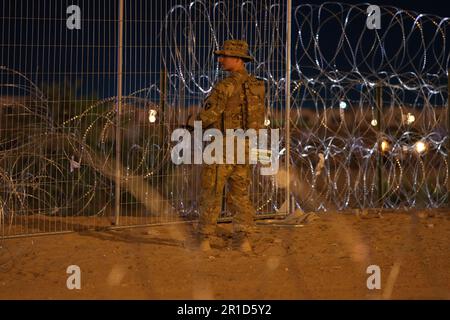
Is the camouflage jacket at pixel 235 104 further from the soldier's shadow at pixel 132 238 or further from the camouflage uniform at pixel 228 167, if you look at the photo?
the soldier's shadow at pixel 132 238

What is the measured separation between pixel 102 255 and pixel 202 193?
1.06 m

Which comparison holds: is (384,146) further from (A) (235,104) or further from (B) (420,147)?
(A) (235,104)

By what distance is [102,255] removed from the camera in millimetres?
7152

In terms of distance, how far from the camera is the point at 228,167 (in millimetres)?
7207

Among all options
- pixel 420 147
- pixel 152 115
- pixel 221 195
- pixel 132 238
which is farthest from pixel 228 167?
pixel 420 147

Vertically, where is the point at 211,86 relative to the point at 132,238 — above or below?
above

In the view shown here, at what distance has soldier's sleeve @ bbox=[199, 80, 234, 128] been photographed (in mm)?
7051

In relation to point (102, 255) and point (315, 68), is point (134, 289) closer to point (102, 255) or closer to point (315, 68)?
point (102, 255)

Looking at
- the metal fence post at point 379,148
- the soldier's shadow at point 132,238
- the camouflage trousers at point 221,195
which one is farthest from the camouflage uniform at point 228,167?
the metal fence post at point 379,148

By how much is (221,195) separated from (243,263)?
760mm

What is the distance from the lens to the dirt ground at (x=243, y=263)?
18.9 ft

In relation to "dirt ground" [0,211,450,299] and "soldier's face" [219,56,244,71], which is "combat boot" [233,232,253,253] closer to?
"dirt ground" [0,211,450,299]
